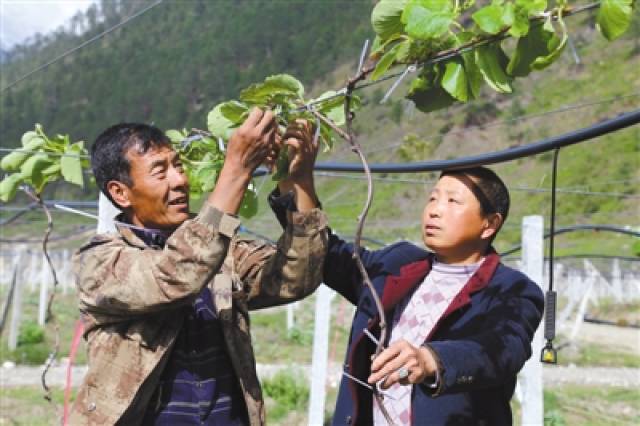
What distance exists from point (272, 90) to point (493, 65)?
1.60ft

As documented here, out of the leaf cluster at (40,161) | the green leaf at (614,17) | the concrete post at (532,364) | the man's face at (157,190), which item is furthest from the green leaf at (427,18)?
the concrete post at (532,364)

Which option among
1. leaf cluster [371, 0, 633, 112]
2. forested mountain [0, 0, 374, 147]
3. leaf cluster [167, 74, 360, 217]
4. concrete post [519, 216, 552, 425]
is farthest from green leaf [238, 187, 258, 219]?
forested mountain [0, 0, 374, 147]

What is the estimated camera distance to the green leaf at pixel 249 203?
2145 millimetres

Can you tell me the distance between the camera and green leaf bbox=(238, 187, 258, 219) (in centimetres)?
214

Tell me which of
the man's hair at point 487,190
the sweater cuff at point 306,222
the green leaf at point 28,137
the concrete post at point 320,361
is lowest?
the concrete post at point 320,361

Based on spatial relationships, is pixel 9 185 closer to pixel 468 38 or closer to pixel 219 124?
pixel 219 124

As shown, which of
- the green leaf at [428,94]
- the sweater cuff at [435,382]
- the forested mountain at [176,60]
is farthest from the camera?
the forested mountain at [176,60]

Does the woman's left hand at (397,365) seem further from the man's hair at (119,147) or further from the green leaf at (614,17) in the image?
the man's hair at (119,147)

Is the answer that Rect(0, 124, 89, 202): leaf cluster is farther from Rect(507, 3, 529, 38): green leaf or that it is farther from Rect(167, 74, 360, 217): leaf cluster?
Rect(507, 3, 529, 38): green leaf

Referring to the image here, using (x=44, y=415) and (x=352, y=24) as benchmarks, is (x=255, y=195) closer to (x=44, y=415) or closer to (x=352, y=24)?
(x=44, y=415)

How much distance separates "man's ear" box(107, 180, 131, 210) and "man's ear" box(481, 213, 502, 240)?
2.79 feet

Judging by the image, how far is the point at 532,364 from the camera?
3611mm

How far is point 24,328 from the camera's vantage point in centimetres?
1123

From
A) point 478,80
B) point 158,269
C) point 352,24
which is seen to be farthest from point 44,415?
point 352,24
